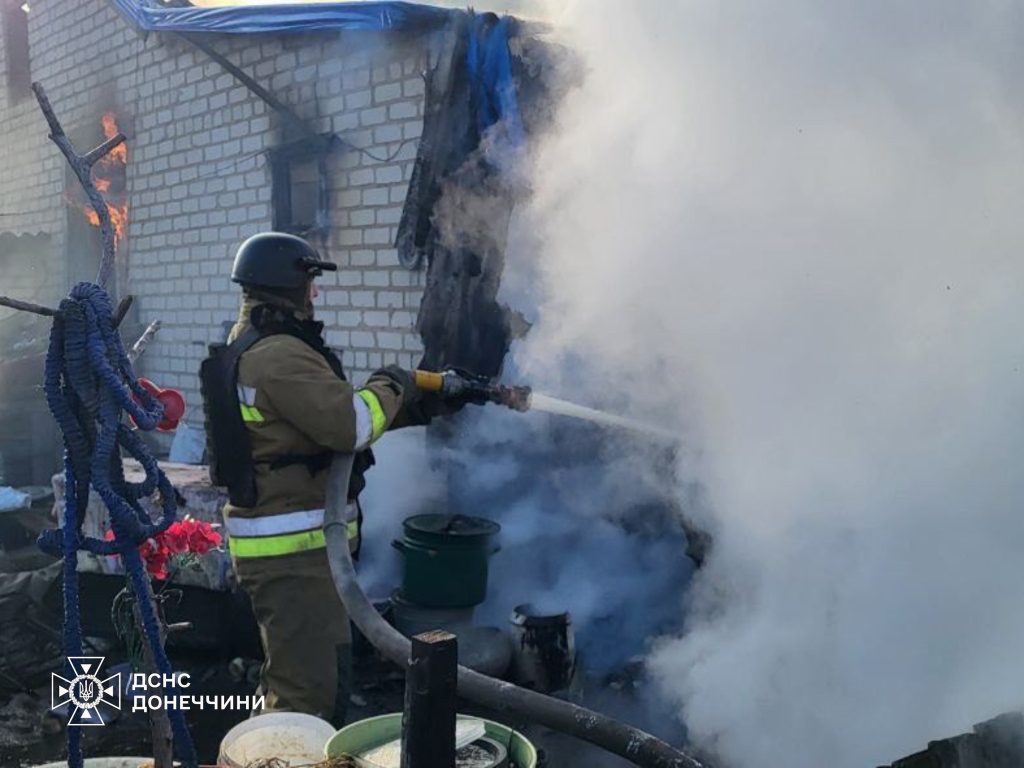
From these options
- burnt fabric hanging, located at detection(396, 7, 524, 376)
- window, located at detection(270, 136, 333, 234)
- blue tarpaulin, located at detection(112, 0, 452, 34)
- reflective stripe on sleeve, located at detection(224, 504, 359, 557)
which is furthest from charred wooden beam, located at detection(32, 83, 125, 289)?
window, located at detection(270, 136, 333, 234)

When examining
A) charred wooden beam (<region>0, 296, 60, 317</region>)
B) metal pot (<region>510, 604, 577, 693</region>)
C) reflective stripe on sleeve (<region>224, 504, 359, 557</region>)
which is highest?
charred wooden beam (<region>0, 296, 60, 317</region>)

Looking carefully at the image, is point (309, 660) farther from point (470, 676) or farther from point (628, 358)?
point (628, 358)

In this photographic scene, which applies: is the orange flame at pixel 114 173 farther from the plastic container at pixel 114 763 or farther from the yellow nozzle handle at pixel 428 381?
the plastic container at pixel 114 763

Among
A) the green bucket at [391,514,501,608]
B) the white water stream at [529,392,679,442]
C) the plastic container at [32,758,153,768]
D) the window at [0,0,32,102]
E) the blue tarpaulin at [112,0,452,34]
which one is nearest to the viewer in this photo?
the plastic container at [32,758,153,768]

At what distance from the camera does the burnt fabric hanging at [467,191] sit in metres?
5.92

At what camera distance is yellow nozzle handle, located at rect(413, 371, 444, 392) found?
3.79 m

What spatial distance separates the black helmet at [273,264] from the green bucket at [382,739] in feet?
6.35

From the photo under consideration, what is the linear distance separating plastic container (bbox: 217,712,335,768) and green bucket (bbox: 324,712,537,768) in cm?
18

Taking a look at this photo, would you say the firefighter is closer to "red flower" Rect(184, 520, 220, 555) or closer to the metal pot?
"red flower" Rect(184, 520, 220, 555)

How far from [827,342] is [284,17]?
5.00m

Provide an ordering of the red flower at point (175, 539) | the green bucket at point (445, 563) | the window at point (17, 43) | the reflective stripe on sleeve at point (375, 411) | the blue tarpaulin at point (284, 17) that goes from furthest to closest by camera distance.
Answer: the window at point (17, 43) < the blue tarpaulin at point (284, 17) < the green bucket at point (445, 563) < the reflective stripe on sleeve at point (375, 411) < the red flower at point (175, 539)

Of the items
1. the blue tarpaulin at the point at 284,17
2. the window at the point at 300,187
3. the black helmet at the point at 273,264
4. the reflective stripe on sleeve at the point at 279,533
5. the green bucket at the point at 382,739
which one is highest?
the blue tarpaulin at the point at 284,17

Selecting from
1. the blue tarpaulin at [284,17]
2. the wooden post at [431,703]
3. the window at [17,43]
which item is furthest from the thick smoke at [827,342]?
the window at [17,43]

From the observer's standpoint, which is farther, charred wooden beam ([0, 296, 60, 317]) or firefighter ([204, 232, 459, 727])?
firefighter ([204, 232, 459, 727])
